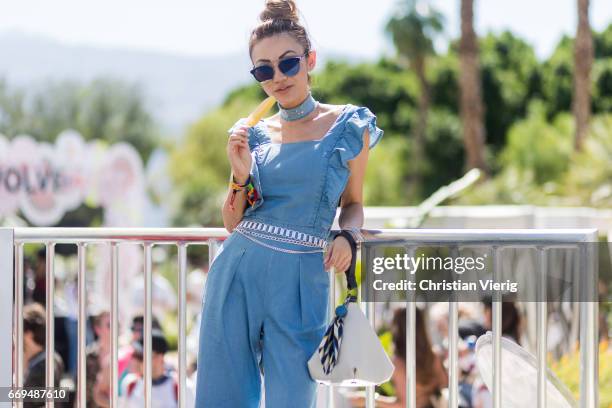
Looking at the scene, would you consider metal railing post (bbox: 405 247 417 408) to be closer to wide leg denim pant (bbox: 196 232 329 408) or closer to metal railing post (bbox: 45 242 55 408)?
wide leg denim pant (bbox: 196 232 329 408)

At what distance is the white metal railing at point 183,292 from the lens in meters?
3.44

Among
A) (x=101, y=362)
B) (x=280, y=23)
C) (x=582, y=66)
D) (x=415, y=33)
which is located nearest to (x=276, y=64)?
(x=280, y=23)

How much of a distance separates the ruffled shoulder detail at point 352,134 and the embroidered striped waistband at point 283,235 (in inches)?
10.4

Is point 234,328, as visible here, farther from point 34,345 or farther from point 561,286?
point 34,345

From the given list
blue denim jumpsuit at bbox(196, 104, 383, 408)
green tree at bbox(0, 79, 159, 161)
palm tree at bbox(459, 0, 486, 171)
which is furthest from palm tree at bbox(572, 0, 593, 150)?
green tree at bbox(0, 79, 159, 161)

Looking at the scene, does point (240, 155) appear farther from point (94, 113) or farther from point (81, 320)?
point (94, 113)

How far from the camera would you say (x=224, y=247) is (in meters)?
3.37

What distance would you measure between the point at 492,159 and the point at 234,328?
41.3 meters

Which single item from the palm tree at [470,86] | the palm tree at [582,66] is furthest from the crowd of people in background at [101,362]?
the palm tree at [470,86]

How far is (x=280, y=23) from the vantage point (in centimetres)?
332

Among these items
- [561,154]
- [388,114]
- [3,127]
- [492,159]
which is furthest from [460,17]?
[3,127]

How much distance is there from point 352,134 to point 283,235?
398mm

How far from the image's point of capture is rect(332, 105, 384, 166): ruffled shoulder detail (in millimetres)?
3264

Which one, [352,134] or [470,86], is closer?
[352,134]
